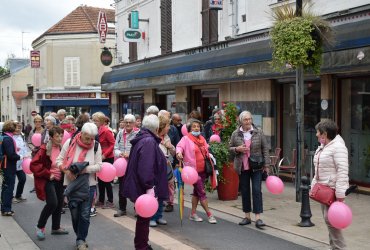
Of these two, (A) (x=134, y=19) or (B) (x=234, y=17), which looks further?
(A) (x=134, y=19)

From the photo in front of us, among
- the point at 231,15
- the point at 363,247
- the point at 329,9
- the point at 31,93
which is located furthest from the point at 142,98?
the point at 31,93

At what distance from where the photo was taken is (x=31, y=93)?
→ 43688mm

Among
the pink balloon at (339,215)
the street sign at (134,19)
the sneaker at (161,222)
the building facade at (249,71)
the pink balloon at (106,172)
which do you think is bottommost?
the sneaker at (161,222)

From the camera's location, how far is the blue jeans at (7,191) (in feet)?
29.0

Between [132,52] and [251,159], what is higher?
[132,52]

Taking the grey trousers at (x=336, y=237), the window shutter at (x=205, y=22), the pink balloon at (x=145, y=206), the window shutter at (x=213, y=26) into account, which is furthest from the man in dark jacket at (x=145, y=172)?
the window shutter at (x=205, y=22)

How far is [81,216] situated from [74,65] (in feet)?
99.8

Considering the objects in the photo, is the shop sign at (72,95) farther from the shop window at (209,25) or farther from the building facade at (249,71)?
the shop window at (209,25)

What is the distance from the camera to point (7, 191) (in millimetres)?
8844

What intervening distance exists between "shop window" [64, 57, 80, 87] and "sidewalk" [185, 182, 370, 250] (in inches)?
1031

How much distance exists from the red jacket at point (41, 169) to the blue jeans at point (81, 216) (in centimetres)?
76

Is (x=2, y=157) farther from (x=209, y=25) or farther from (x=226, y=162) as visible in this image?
(x=209, y=25)

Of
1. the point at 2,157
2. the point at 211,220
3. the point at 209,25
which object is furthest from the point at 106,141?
the point at 209,25

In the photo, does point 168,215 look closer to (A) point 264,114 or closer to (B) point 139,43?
(A) point 264,114
